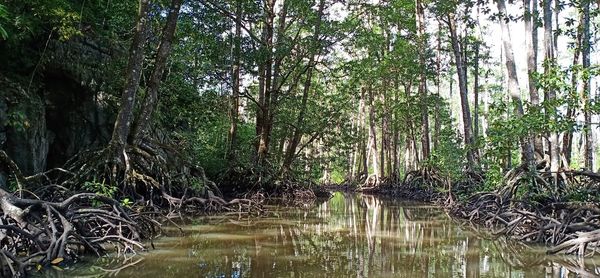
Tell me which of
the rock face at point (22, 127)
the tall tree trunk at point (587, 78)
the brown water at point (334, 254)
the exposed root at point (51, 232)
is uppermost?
the tall tree trunk at point (587, 78)

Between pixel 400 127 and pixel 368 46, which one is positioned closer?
pixel 368 46

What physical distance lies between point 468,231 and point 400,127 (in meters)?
13.5

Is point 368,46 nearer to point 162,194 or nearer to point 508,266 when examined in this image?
point 162,194

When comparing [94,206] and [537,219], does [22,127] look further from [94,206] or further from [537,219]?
[537,219]

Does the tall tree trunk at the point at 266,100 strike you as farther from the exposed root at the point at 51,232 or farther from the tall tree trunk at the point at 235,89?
the exposed root at the point at 51,232

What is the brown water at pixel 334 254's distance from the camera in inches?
195

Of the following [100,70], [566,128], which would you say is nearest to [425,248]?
[566,128]

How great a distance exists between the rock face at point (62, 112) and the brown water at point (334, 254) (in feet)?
9.79

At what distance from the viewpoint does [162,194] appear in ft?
31.0

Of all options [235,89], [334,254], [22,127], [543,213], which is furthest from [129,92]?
[543,213]

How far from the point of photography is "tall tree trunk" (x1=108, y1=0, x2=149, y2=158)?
8.61 metres

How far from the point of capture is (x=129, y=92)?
874 centimetres

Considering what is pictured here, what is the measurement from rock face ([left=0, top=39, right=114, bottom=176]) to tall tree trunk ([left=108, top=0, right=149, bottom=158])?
1.26 m

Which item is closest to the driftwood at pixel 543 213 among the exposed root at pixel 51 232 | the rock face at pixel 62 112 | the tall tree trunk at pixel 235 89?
the exposed root at pixel 51 232
